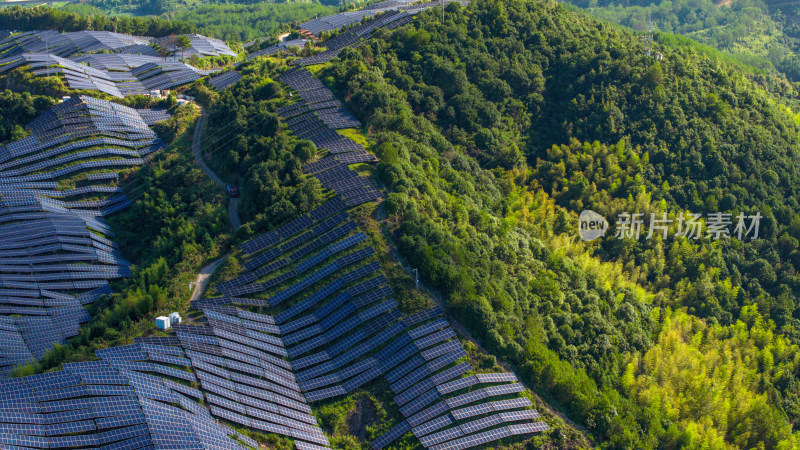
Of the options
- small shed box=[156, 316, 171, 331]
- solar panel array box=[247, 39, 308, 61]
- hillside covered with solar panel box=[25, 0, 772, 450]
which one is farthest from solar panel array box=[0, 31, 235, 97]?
small shed box=[156, 316, 171, 331]

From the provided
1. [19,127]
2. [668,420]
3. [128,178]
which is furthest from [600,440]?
[19,127]

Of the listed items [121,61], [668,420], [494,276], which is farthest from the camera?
[121,61]

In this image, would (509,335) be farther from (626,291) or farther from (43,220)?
(43,220)

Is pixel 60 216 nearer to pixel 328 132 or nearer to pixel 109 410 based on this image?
pixel 328 132

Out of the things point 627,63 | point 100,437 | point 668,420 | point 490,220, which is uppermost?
point 627,63

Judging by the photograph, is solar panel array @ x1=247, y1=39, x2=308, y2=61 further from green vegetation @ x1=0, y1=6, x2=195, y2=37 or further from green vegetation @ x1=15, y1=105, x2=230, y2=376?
green vegetation @ x1=15, y1=105, x2=230, y2=376

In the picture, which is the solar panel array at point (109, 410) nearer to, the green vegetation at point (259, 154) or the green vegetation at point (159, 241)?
the green vegetation at point (159, 241)

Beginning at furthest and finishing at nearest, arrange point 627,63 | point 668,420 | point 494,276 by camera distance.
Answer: point 627,63 < point 494,276 < point 668,420
